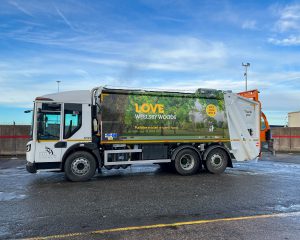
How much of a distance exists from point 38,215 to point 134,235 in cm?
227

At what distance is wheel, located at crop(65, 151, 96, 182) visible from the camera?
33.3 feet

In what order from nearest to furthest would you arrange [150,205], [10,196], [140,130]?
[150,205] < [10,196] < [140,130]

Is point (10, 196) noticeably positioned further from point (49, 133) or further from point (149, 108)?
point (149, 108)

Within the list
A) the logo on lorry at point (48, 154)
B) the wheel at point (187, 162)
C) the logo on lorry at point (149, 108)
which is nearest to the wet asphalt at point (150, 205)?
the wheel at point (187, 162)

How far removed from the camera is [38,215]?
6.29m

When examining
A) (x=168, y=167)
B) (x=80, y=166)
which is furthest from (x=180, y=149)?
(x=80, y=166)

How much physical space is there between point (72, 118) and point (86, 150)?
1133 mm

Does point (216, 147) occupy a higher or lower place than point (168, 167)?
→ higher

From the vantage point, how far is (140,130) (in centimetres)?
1112

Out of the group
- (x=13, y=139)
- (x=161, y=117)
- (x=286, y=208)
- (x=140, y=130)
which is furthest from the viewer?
(x=13, y=139)

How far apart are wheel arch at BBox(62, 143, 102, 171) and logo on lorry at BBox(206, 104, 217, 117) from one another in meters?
4.37

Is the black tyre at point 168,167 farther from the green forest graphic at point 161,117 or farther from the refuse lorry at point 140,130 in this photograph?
the green forest graphic at point 161,117

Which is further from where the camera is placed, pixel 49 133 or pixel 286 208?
pixel 49 133

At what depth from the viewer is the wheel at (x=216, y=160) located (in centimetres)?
1203
